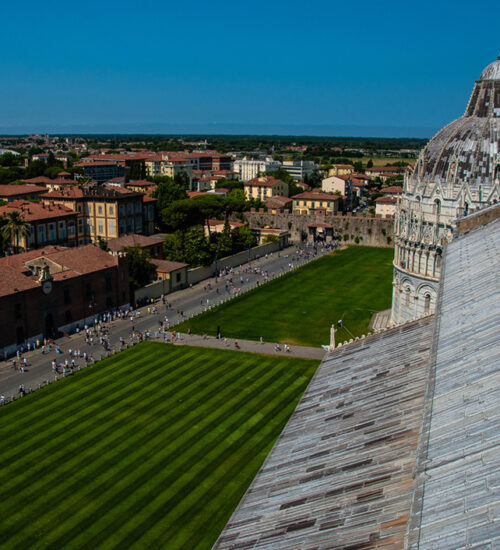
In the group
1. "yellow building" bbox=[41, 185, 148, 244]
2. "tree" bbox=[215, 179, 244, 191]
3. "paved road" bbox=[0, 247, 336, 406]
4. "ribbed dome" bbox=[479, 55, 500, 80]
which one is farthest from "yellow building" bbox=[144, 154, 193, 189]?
"ribbed dome" bbox=[479, 55, 500, 80]

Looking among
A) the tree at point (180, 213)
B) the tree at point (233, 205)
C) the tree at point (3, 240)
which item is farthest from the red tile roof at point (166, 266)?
the tree at point (233, 205)

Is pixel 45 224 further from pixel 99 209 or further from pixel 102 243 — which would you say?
pixel 99 209

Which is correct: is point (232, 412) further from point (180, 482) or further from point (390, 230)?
point (390, 230)

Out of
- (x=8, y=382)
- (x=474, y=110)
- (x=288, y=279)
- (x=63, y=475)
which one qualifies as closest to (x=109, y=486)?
(x=63, y=475)

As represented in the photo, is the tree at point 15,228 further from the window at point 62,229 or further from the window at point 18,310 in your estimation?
the window at point 18,310

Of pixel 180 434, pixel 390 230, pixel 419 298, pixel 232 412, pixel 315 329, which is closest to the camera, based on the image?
pixel 180 434

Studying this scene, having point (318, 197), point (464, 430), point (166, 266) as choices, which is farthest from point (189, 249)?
point (464, 430)
